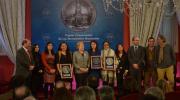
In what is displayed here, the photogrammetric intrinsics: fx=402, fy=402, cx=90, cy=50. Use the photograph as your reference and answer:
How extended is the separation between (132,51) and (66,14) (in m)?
2.97

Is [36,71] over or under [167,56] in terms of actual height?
under

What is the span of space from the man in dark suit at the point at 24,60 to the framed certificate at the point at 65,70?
694 millimetres

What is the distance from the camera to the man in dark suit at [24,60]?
9414mm

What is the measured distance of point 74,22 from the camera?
1180 cm

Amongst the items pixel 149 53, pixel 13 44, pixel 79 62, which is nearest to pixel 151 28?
pixel 149 53

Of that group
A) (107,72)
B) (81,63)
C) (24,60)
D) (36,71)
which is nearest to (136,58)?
(107,72)

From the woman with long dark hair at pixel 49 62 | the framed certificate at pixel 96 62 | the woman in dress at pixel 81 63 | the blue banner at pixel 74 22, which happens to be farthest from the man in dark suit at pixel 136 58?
the blue banner at pixel 74 22

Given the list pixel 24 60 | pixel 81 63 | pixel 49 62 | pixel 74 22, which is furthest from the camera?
pixel 74 22

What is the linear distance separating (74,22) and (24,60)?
2.81 m

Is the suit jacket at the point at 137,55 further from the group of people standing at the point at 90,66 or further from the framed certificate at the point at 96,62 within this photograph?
the framed certificate at the point at 96,62

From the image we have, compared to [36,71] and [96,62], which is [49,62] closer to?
[36,71]

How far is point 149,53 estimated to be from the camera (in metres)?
9.63

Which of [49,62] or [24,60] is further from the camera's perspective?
[49,62]

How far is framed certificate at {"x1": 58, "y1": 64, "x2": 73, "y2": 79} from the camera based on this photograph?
962 centimetres
